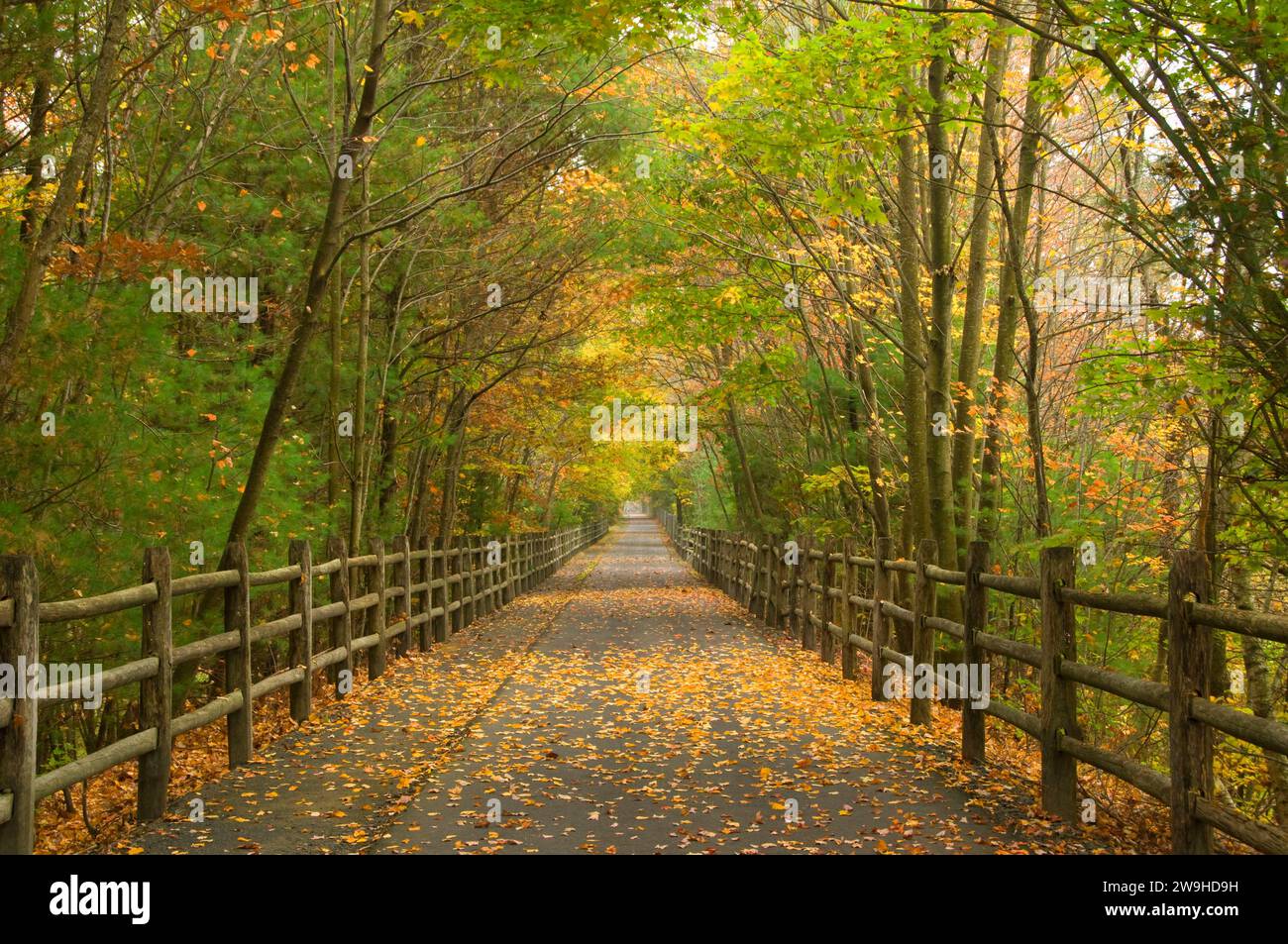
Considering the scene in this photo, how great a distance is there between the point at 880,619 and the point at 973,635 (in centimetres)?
287

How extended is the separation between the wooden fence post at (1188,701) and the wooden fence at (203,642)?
5.08 meters

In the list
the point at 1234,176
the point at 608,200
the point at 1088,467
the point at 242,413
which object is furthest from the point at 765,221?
the point at 1234,176

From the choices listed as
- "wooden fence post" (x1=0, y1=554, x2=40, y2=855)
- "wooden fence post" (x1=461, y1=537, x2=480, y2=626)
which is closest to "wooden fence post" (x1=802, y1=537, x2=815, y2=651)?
"wooden fence post" (x1=461, y1=537, x2=480, y2=626)

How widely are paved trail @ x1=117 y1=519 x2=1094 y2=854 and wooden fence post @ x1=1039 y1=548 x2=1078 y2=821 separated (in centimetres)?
24

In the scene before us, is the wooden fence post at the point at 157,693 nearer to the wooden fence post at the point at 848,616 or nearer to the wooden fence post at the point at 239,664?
the wooden fence post at the point at 239,664

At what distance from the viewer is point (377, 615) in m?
11.7

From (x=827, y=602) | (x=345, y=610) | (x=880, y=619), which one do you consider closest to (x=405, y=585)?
(x=345, y=610)

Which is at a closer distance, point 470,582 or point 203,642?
point 203,642

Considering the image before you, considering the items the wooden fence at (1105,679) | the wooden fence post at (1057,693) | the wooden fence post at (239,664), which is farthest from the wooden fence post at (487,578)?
the wooden fence post at (1057,693)

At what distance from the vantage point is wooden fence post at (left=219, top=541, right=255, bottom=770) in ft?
24.8

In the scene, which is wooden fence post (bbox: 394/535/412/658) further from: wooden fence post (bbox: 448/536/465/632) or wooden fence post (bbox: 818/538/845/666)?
wooden fence post (bbox: 818/538/845/666)

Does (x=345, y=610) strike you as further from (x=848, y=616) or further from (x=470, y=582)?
(x=470, y=582)

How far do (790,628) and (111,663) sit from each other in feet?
36.8

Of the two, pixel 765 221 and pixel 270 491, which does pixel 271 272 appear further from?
pixel 765 221
